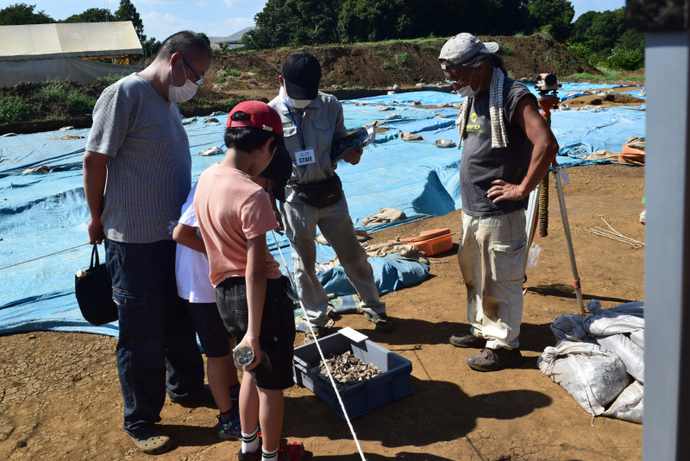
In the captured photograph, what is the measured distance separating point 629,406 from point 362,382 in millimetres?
1368

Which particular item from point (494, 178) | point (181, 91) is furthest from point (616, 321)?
point (181, 91)

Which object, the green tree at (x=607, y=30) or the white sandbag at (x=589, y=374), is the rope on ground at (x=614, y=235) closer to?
the white sandbag at (x=589, y=374)

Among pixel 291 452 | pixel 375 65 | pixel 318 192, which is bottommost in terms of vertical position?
pixel 291 452

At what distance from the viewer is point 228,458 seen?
8.36ft

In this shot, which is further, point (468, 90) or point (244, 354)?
point (468, 90)

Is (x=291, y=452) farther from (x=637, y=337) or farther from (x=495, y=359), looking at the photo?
(x=637, y=337)

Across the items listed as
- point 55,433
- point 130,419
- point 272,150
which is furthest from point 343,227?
point 55,433

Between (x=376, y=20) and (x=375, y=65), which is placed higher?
(x=376, y=20)

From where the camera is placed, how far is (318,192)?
11.6 ft

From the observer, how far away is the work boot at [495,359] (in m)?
3.12

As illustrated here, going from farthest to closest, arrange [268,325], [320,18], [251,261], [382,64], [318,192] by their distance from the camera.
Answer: [320,18] → [382,64] → [318,192] → [268,325] → [251,261]

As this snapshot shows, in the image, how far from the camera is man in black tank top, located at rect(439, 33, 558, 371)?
2756 millimetres

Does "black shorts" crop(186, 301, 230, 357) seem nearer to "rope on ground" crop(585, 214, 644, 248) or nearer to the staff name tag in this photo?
the staff name tag

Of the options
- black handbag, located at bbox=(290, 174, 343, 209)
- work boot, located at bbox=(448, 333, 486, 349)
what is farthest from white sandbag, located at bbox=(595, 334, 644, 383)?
black handbag, located at bbox=(290, 174, 343, 209)
